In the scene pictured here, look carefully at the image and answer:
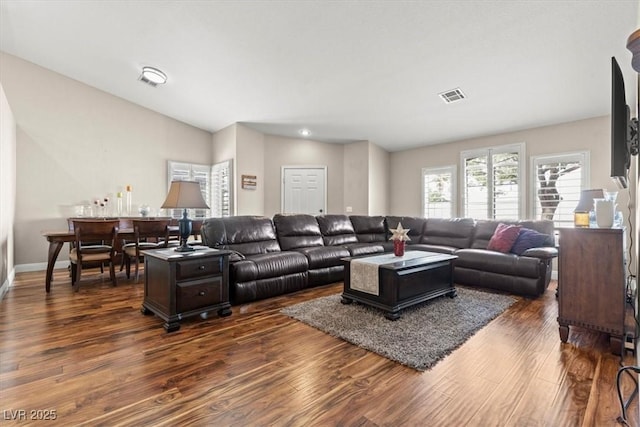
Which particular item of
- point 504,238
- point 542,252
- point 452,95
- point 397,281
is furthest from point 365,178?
point 397,281

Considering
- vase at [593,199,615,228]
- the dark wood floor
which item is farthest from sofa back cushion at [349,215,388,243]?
vase at [593,199,615,228]

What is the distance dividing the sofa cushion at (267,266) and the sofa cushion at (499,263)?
222 cm

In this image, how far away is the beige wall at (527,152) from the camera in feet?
14.3

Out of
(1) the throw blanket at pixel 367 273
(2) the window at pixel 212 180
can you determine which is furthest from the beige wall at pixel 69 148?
(1) the throw blanket at pixel 367 273

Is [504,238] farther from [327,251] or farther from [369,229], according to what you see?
[327,251]

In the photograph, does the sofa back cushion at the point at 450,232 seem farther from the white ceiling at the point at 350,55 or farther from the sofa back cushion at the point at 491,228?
the white ceiling at the point at 350,55

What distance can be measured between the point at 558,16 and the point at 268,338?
3.78 m

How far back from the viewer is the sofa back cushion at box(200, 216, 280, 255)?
3.69 m

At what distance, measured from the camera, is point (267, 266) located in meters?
3.42

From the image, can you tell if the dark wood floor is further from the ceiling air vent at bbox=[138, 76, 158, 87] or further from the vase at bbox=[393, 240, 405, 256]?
the ceiling air vent at bbox=[138, 76, 158, 87]

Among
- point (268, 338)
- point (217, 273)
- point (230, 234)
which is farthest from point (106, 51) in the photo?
point (268, 338)

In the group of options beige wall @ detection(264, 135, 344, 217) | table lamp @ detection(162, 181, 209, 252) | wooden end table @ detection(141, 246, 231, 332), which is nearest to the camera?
wooden end table @ detection(141, 246, 231, 332)

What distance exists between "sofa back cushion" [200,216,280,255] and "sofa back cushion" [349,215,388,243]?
5.46 feet

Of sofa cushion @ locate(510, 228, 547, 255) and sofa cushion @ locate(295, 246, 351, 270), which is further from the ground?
sofa cushion @ locate(510, 228, 547, 255)
